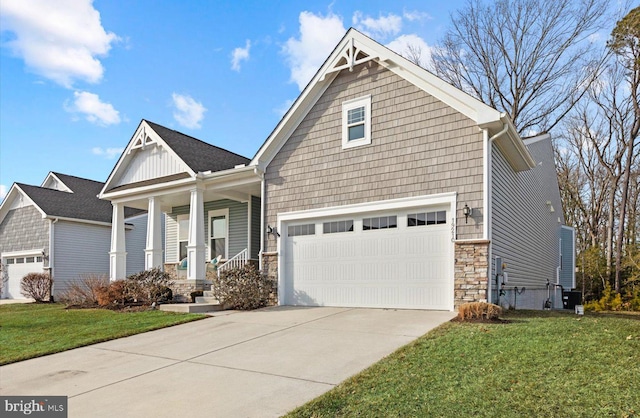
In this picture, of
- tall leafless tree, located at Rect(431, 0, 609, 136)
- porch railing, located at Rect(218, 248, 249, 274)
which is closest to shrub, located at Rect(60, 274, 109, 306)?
porch railing, located at Rect(218, 248, 249, 274)

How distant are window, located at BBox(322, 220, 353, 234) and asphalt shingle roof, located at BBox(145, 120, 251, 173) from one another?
4.94 meters

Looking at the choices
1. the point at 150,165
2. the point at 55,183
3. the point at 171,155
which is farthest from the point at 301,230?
the point at 55,183

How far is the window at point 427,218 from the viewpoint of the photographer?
9.65 meters

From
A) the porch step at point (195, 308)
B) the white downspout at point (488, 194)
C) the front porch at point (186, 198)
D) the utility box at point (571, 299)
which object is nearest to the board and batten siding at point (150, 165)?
the front porch at point (186, 198)

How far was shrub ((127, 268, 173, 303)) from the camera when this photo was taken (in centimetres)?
1269

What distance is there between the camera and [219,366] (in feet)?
19.0

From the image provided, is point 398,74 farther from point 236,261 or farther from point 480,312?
point 236,261

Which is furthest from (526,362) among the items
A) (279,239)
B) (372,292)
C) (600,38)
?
(600,38)

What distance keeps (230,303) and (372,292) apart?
3.66 m

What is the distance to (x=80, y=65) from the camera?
13.2 metres

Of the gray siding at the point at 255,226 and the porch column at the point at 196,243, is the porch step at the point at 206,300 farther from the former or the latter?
the gray siding at the point at 255,226

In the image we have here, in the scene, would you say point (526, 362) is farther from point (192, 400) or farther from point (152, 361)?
point (152, 361)

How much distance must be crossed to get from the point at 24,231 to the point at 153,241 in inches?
388

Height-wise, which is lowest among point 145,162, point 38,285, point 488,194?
point 38,285
